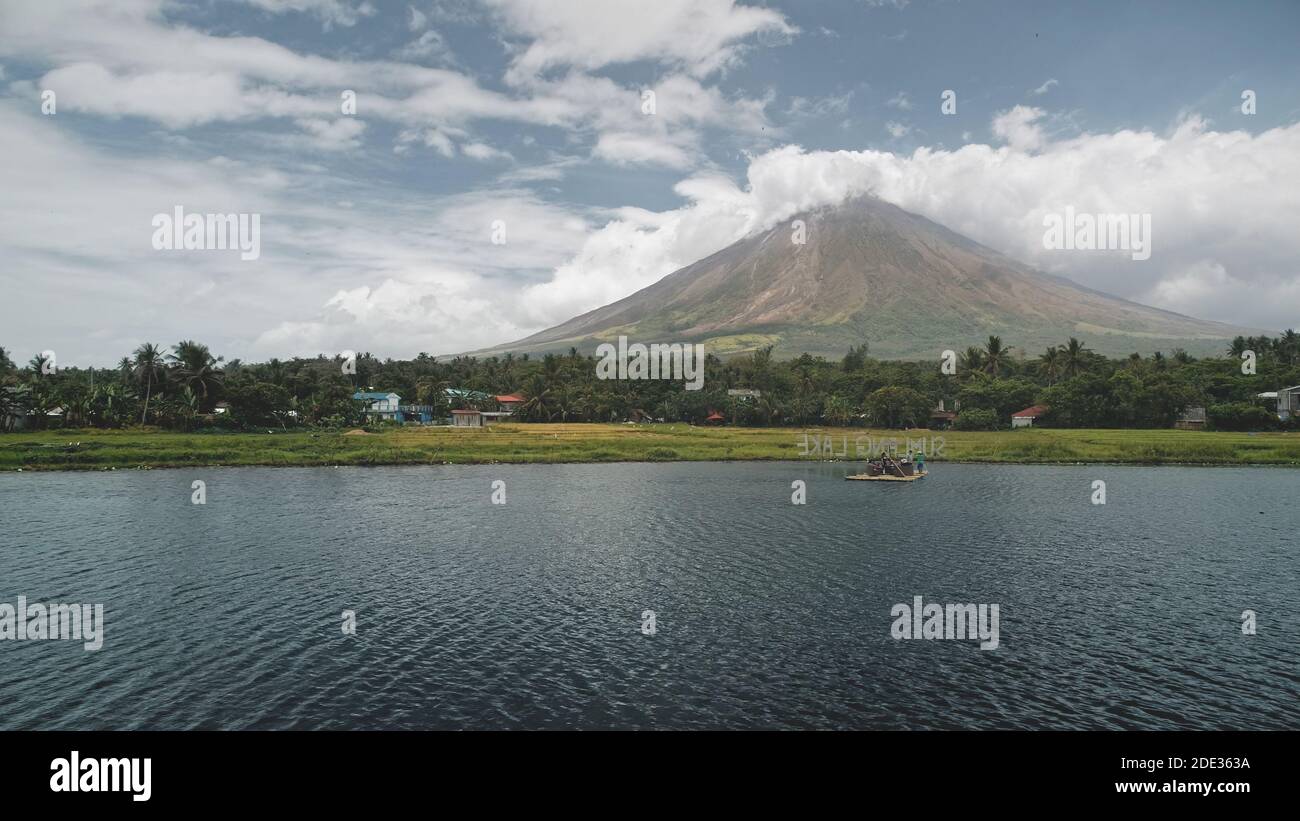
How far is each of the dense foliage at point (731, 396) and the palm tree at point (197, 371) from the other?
19 cm

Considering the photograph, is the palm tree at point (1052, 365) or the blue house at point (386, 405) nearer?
the blue house at point (386, 405)

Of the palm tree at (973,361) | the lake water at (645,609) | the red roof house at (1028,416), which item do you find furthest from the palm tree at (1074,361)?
the lake water at (645,609)

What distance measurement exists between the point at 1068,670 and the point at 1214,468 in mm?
76029

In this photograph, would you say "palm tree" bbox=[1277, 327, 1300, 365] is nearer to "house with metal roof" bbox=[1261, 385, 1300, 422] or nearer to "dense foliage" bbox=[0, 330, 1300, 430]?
"dense foliage" bbox=[0, 330, 1300, 430]

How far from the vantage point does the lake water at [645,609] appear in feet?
62.2

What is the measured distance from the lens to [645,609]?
27.9m

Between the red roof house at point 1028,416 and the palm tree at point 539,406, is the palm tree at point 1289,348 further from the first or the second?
the palm tree at point 539,406

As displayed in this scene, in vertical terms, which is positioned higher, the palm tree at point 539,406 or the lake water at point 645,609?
the palm tree at point 539,406

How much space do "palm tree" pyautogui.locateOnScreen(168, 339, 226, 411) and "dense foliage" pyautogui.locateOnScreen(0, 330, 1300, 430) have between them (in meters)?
0.19

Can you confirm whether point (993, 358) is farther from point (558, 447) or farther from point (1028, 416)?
point (558, 447)

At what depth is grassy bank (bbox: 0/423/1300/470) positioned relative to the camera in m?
80.1
